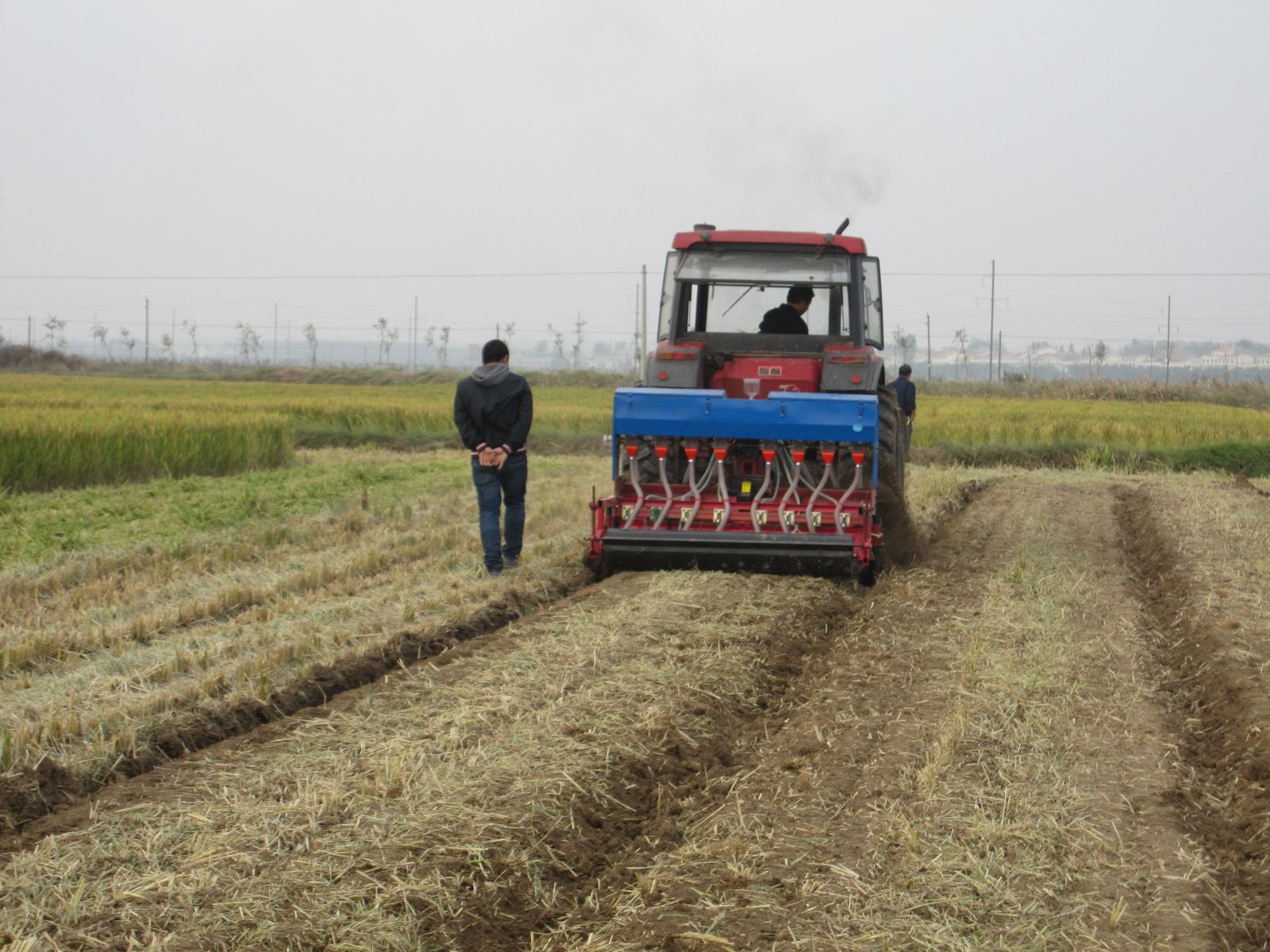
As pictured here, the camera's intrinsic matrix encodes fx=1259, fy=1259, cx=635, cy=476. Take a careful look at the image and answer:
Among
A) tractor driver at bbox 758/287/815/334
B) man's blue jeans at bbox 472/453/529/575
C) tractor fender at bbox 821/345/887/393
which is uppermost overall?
tractor driver at bbox 758/287/815/334

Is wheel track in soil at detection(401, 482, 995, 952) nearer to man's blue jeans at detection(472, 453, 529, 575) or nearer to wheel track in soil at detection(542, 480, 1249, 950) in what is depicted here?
wheel track in soil at detection(542, 480, 1249, 950)

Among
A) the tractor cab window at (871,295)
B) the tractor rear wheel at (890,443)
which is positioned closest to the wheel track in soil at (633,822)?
the tractor rear wheel at (890,443)

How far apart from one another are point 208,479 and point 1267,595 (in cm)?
1175

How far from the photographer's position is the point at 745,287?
10.0 m

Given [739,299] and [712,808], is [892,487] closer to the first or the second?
[739,299]

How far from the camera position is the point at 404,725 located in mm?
5348

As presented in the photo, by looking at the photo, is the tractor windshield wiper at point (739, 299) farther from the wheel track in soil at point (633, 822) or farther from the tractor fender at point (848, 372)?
the wheel track in soil at point (633, 822)

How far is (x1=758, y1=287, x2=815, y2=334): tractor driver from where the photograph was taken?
9992 millimetres

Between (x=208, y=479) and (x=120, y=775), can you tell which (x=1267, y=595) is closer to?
(x=120, y=775)

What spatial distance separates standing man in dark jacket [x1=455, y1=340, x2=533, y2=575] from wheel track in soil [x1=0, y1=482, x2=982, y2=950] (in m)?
1.73

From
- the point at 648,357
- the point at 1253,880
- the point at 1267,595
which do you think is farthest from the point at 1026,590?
the point at 1253,880

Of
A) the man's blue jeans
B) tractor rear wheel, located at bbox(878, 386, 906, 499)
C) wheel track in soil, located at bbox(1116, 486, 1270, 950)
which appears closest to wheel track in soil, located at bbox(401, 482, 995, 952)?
wheel track in soil, located at bbox(1116, 486, 1270, 950)

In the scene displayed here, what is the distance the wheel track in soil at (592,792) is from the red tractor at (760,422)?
1258 mm

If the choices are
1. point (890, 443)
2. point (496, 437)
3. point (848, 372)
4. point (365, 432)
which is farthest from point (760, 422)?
point (365, 432)
